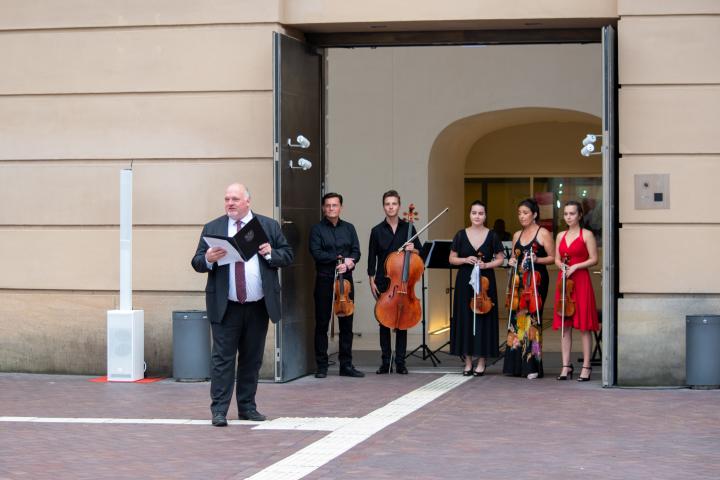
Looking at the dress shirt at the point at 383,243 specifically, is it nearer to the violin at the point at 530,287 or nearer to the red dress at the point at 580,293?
the violin at the point at 530,287

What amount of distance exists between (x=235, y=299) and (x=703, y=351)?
4.58 metres

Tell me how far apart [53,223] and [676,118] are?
619 cm

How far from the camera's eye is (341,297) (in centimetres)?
1241

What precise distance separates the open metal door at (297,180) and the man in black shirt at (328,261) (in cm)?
22

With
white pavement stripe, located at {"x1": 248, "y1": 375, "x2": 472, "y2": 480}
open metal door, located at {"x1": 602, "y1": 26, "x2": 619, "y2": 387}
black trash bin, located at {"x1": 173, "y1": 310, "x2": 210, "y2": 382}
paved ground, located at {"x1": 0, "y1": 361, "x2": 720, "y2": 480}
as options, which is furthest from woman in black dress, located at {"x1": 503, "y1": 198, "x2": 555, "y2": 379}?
black trash bin, located at {"x1": 173, "y1": 310, "x2": 210, "y2": 382}

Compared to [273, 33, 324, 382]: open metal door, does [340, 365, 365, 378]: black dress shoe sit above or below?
below

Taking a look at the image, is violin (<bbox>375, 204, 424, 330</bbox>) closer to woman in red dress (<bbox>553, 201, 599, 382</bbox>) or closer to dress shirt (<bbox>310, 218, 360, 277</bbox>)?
dress shirt (<bbox>310, 218, 360, 277</bbox>)

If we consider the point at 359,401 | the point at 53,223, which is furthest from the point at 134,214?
the point at 359,401

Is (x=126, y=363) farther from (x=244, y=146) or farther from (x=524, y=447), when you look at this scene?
(x=524, y=447)

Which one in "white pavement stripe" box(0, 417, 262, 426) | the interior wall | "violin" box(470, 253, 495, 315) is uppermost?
the interior wall

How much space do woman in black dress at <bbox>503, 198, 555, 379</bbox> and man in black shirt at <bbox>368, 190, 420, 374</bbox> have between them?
1050 mm

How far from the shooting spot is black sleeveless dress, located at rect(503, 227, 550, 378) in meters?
12.5

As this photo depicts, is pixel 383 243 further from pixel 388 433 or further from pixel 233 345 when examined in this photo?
pixel 388 433

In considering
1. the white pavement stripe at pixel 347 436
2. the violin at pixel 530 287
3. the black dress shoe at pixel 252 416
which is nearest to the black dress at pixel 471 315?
the violin at pixel 530 287
